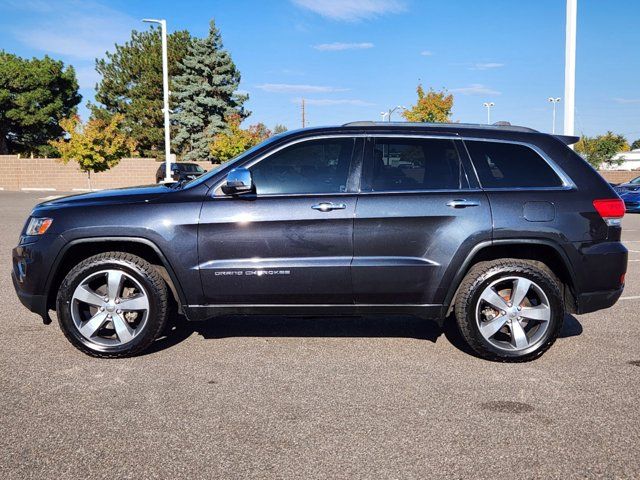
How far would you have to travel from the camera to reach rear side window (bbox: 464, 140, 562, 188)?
4.83m

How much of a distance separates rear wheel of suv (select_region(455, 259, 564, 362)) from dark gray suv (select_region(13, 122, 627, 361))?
11 mm

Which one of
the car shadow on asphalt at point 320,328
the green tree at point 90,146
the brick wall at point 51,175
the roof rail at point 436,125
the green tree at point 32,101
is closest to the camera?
the roof rail at point 436,125

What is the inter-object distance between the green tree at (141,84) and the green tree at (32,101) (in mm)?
3643

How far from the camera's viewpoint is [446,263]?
15.3 feet

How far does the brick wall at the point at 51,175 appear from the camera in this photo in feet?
145

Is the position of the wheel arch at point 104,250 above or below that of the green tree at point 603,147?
below

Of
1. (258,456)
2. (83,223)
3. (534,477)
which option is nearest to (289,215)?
(83,223)

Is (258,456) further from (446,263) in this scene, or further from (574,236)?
(574,236)

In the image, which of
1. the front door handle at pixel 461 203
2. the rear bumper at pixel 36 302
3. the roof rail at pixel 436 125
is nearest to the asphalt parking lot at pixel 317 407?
the rear bumper at pixel 36 302

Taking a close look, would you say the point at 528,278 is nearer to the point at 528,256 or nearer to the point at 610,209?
the point at 528,256

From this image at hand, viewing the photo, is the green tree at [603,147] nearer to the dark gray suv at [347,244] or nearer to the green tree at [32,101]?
the green tree at [32,101]

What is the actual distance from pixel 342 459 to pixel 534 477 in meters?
0.94

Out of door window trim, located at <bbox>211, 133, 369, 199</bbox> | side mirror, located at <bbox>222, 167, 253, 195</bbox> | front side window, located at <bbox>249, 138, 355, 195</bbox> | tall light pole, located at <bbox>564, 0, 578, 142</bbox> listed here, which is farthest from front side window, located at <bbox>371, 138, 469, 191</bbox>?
tall light pole, located at <bbox>564, 0, 578, 142</bbox>

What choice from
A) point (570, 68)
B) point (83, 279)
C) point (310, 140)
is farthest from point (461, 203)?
point (570, 68)
